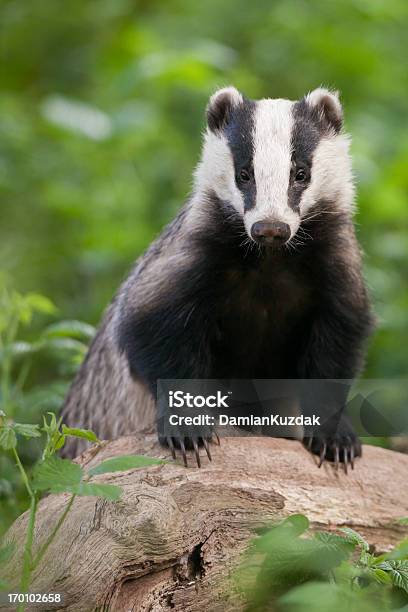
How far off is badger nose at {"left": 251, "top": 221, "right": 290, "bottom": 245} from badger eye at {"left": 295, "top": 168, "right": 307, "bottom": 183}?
40cm

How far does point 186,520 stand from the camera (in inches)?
140

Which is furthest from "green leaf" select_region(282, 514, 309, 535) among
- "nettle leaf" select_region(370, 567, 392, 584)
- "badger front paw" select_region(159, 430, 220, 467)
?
"badger front paw" select_region(159, 430, 220, 467)

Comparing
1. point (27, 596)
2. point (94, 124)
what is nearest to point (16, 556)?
point (27, 596)

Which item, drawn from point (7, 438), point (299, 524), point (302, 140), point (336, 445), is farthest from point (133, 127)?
point (299, 524)

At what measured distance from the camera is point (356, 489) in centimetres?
407

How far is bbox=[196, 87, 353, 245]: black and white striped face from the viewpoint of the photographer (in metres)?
3.95

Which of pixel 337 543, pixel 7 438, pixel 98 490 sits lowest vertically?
pixel 337 543

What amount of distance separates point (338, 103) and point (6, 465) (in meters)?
2.12

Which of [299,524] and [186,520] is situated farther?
[186,520]

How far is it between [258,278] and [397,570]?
5.03 ft

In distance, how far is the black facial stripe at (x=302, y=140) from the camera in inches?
163

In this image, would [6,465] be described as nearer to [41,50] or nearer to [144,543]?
[144,543]

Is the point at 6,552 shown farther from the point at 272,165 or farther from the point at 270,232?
the point at 272,165

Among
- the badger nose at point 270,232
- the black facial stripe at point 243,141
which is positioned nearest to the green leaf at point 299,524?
the badger nose at point 270,232
